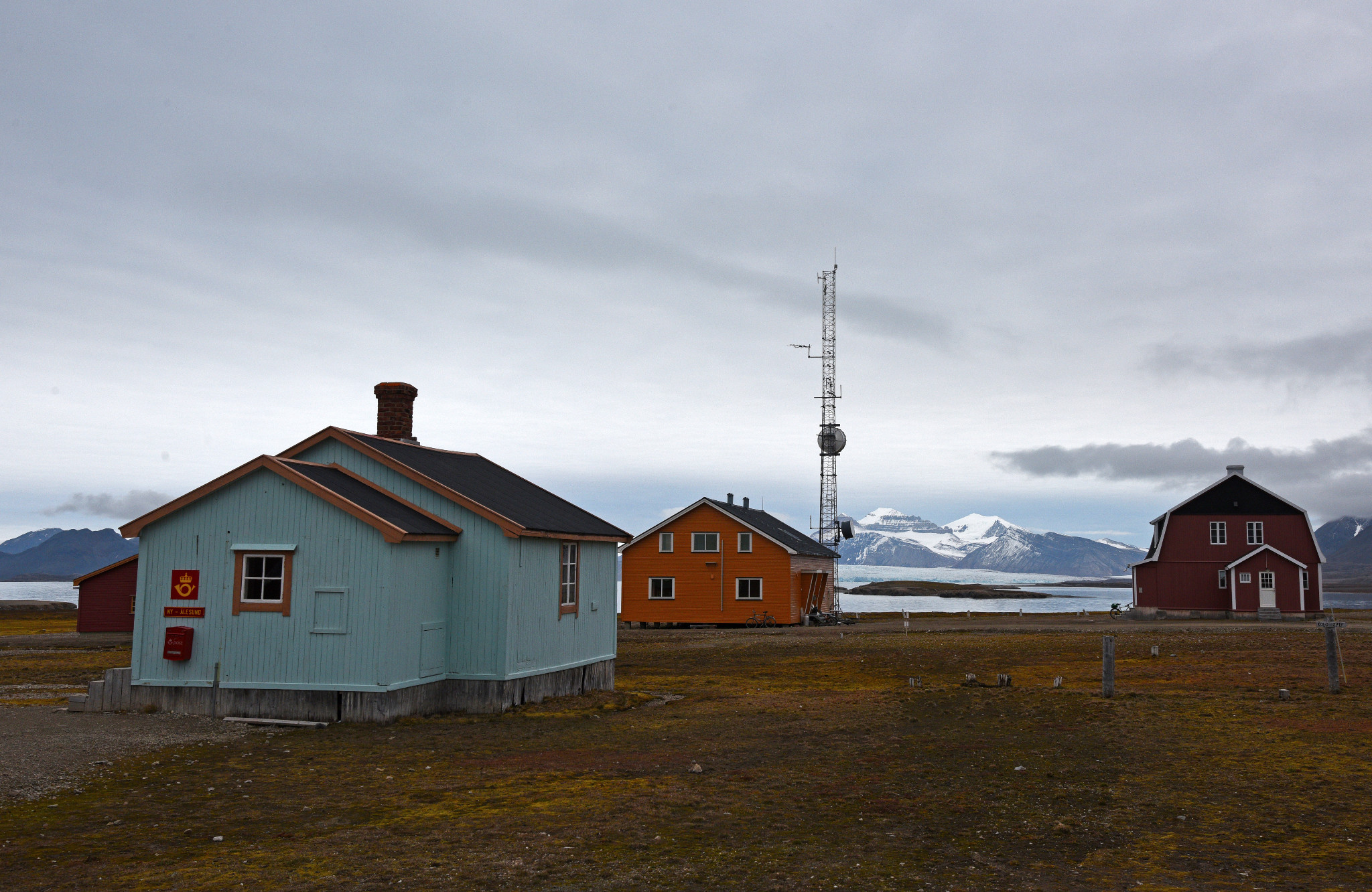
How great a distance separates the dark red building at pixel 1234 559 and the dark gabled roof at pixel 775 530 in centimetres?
1933

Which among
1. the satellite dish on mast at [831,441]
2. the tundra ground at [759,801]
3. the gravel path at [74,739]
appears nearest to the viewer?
the tundra ground at [759,801]

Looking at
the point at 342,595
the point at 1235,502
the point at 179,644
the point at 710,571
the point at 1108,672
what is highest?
the point at 1235,502

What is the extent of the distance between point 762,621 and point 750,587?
1.99 m

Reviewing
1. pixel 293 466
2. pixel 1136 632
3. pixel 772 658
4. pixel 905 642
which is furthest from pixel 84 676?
pixel 1136 632

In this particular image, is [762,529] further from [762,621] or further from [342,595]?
[342,595]

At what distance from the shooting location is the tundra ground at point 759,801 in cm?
891

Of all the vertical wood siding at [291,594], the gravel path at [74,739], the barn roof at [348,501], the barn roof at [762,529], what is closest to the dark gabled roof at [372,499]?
the barn roof at [348,501]

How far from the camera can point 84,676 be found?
93.1 ft

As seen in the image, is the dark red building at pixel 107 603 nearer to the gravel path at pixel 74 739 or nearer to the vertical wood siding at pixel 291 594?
the gravel path at pixel 74 739

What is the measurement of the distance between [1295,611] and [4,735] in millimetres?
58710

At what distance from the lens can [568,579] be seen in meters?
→ 22.5

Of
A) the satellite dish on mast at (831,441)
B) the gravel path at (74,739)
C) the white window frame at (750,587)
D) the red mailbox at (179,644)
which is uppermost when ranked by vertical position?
the satellite dish on mast at (831,441)

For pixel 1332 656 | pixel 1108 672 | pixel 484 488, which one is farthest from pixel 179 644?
pixel 1332 656

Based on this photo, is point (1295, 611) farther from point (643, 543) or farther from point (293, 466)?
point (293, 466)
